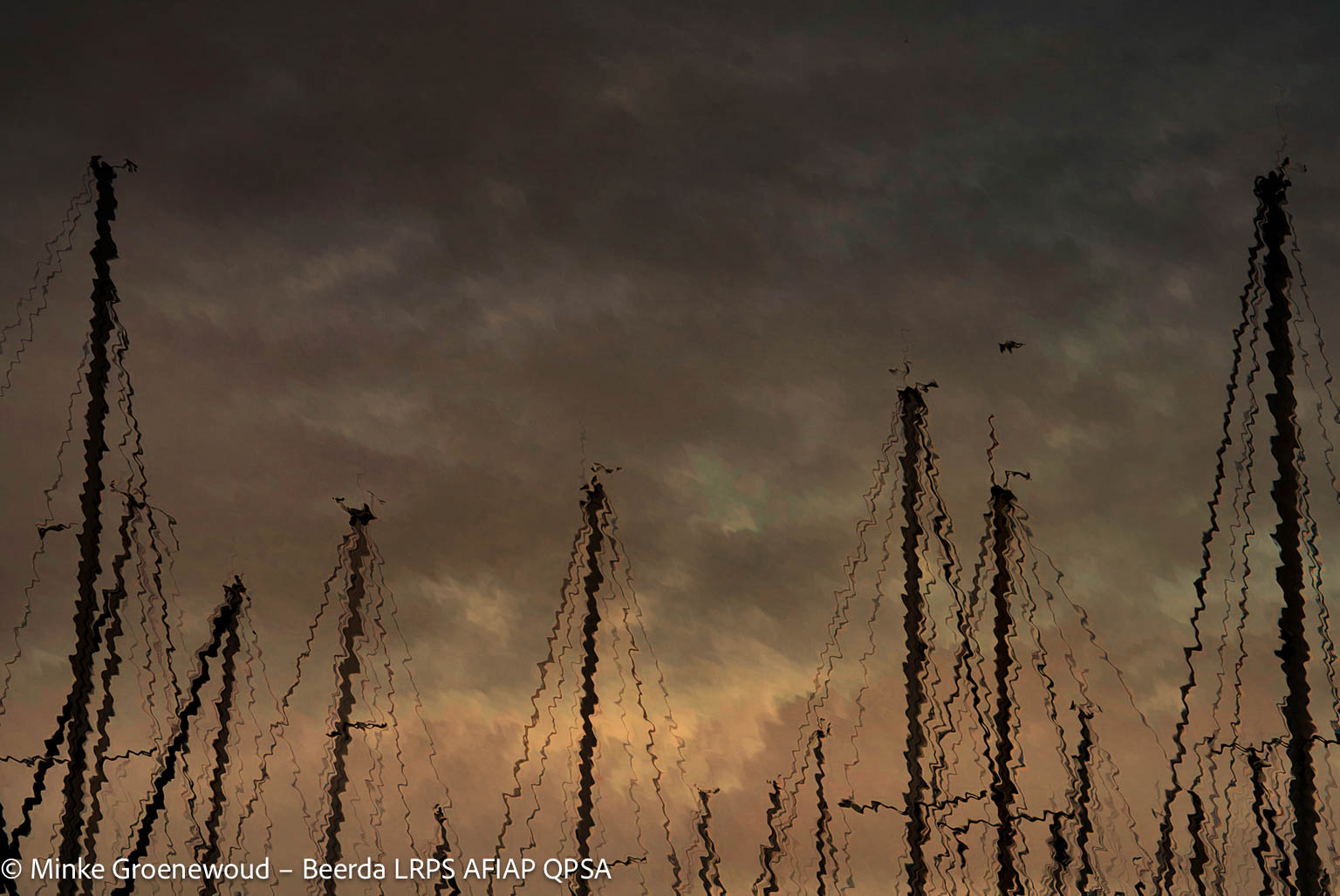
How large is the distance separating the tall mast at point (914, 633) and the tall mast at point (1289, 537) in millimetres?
12211

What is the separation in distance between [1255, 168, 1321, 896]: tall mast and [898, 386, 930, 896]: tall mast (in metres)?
12.2

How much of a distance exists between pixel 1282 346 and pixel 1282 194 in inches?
246

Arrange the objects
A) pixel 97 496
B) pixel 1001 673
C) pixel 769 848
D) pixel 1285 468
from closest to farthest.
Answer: pixel 1285 468 → pixel 97 496 → pixel 1001 673 → pixel 769 848

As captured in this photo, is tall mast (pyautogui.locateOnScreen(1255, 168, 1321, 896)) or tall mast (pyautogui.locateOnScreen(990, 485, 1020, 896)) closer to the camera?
tall mast (pyautogui.locateOnScreen(1255, 168, 1321, 896))

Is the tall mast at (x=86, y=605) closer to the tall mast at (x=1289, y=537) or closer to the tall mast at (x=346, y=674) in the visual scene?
the tall mast at (x=346, y=674)

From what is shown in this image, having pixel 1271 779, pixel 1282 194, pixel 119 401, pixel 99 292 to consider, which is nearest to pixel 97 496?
pixel 119 401

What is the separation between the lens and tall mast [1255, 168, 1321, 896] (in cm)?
3469

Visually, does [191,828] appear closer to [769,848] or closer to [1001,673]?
[1001,673]

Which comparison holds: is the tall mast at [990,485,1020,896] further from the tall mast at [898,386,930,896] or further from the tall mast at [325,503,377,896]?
the tall mast at [325,503,377,896]

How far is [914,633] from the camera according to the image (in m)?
48.4

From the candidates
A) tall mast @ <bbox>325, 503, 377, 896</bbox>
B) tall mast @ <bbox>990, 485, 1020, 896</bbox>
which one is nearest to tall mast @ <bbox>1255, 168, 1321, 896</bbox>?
tall mast @ <bbox>990, 485, 1020, 896</bbox>

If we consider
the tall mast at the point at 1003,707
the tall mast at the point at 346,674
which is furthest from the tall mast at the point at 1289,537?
the tall mast at the point at 346,674

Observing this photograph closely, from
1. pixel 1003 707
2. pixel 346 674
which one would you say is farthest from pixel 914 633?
pixel 346 674

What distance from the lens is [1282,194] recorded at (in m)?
43.4
